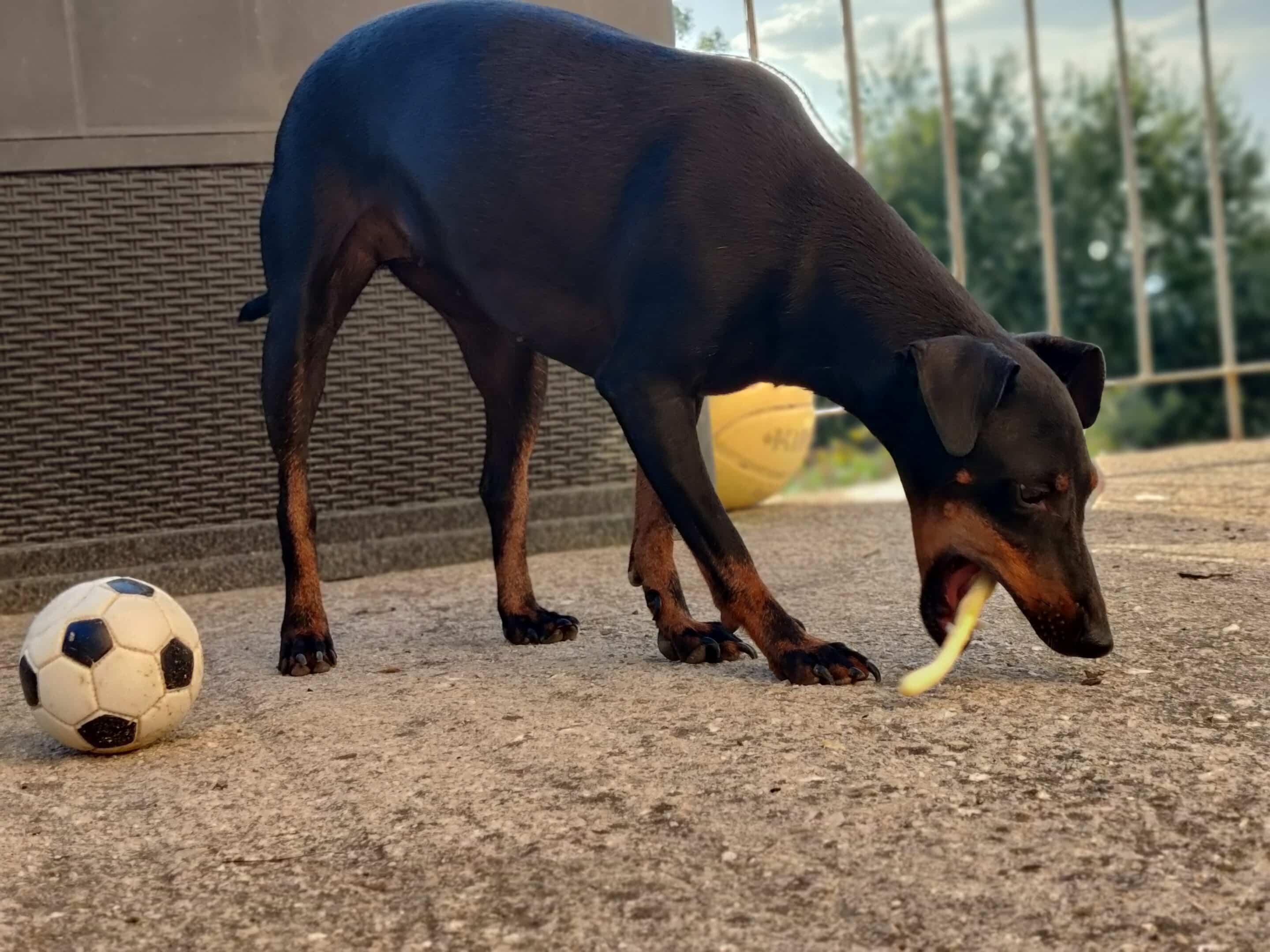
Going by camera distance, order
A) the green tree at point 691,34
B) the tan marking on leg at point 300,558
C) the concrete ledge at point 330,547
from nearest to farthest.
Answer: the tan marking on leg at point 300,558 < the concrete ledge at point 330,547 < the green tree at point 691,34

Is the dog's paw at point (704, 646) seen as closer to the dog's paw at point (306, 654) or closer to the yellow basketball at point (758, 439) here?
the dog's paw at point (306, 654)

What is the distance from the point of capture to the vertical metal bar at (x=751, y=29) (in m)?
5.56

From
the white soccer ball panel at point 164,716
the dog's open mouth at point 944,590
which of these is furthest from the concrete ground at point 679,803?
the dog's open mouth at point 944,590

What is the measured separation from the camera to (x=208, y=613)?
4.02 m

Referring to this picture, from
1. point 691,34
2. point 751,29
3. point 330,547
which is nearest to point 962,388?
point 330,547

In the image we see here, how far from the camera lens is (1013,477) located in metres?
2.29

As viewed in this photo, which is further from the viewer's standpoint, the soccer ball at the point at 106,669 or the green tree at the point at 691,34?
the green tree at the point at 691,34

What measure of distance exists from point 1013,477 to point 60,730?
167cm

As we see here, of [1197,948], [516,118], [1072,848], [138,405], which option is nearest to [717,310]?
[516,118]

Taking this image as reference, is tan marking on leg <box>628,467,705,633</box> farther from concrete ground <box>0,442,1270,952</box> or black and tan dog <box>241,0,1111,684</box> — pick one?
concrete ground <box>0,442,1270,952</box>

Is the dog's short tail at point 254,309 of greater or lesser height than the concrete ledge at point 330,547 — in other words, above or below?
above

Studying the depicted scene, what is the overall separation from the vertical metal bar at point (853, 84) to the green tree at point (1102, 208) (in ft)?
20.5

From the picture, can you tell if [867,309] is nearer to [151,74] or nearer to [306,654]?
[306,654]

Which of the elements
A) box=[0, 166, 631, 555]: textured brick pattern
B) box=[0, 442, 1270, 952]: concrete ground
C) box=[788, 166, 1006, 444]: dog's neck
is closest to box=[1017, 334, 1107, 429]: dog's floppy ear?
box=[788, 166, 1006, 444]: dog's neck
